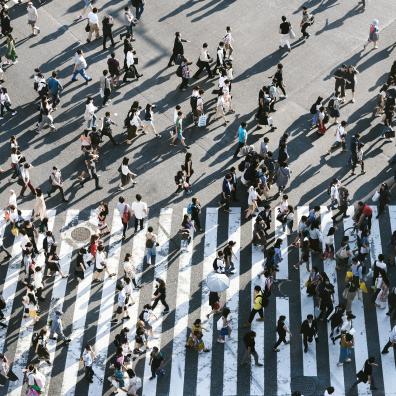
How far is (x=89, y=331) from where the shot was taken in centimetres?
2656

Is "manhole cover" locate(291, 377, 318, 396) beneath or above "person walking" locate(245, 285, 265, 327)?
beneath

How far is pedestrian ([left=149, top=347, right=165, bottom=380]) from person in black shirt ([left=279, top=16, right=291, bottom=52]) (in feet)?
54.7

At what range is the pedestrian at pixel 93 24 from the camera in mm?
37594

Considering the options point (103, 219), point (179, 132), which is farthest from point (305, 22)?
point (103, 219)

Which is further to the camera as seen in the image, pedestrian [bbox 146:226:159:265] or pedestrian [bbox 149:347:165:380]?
pedestrian [bbox 146:226:159:265]

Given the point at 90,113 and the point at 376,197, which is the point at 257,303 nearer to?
the point at 376,197

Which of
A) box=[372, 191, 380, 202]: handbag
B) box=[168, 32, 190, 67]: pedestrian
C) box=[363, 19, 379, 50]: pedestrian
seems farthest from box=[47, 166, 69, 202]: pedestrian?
box=[363, 19, 379, 50]: pedestrian

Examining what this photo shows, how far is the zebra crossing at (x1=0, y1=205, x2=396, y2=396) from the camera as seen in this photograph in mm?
25141

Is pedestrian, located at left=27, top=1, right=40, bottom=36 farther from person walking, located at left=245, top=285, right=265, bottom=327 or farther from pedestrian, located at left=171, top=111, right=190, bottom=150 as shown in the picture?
person walking, located at left=245, top=285, right=265, bottom=327

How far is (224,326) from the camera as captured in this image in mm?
25609

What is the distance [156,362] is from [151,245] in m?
4.39

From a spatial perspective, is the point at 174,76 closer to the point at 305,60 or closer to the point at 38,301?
the point at 305,60

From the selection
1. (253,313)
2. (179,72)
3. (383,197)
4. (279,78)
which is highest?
(179,72)

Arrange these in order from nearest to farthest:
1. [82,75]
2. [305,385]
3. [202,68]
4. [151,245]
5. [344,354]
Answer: [305,385] → [344,354] → [151,245] → [202,68] → [82,75]
